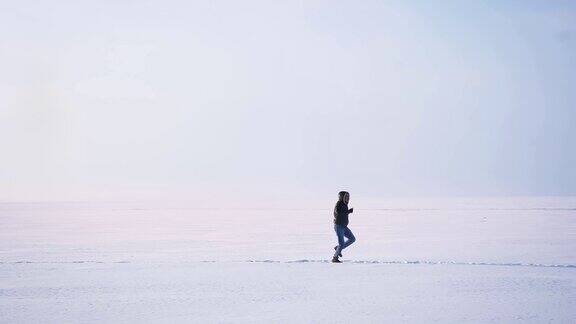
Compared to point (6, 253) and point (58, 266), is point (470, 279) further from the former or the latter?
point (6, 253)

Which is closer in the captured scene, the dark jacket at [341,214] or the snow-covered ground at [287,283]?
the snow-covered ground at [287,283]

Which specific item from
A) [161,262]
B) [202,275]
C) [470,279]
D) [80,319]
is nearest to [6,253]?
[161,262]

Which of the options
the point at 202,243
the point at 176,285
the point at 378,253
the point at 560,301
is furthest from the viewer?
the point at 202,243

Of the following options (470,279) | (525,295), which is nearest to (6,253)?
(470,279)

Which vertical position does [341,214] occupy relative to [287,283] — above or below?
above

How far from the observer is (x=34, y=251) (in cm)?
1363

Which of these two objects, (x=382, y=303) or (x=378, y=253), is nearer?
(x=382, y=303)

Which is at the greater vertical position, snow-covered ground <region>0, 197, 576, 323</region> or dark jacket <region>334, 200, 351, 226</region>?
dark jacket <region>334, 200, 351, 226</region>

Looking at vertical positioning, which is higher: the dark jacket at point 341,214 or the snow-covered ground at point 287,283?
the dark jacket at point 341,214

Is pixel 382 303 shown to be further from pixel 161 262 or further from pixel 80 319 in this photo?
pixel 161 262

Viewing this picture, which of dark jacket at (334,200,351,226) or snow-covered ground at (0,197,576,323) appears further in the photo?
dark jacket at (334,200,351,226)

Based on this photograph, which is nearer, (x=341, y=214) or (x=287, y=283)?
(x=287, y=283)

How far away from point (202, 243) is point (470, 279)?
8735 mm

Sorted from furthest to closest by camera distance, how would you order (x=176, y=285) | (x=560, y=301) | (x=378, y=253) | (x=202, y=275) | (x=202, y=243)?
(x=202, y=243) < (x=378, y=253) < (x=202, y=275) < (x=176, y=285) < (x=560, y=301)
